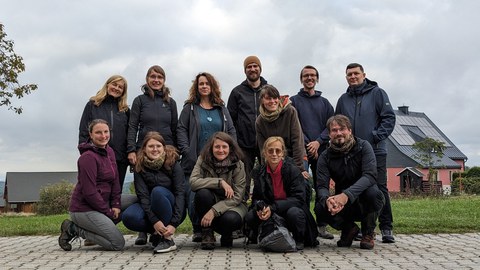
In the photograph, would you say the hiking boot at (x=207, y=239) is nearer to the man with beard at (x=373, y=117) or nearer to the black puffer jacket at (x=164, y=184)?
the black puffer jacket at (x=164, y=184)

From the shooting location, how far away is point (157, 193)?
6.89 meters

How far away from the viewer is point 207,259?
20.4 feet

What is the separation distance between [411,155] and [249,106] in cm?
4256

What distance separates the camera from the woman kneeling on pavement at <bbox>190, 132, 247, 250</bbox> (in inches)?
272

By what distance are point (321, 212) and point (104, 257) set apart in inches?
101

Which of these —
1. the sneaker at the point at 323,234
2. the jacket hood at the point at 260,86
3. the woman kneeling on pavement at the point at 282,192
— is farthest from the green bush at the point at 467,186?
the woman kneeling on pavement at the point at 282,192

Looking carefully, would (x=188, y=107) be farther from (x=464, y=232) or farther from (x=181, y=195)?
(x=464, y=232)

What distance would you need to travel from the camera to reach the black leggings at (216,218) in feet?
22.6

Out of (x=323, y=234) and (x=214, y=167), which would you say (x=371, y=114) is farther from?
(x=214, y=167)

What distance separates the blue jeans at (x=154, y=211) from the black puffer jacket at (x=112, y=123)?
0.93 meters

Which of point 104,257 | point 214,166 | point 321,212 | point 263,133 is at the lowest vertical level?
point 104,257

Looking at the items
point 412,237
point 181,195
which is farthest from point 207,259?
point 412,237

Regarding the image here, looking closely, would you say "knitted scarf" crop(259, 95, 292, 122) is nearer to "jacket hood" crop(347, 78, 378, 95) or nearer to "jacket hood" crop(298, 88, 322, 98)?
"jacket hood" crop(298, 88, 322, 98)

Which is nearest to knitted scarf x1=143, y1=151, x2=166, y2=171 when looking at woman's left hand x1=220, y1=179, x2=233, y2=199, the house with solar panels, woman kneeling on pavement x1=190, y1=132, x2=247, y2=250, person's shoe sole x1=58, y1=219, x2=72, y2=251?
woman kneeling on pavement x1=190, y1=132, x2=247, y2=250
